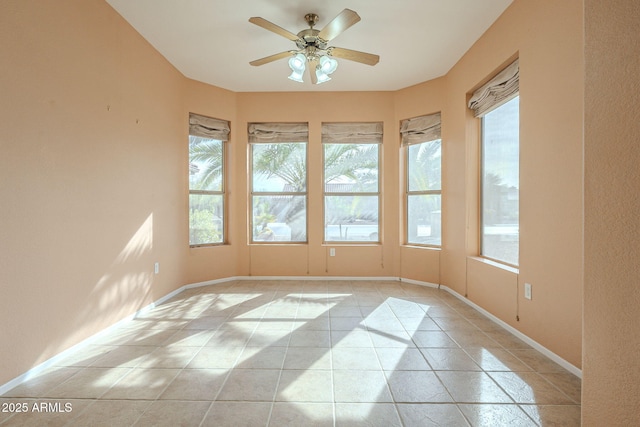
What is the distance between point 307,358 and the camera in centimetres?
224

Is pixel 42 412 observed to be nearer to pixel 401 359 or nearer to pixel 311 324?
pixel 311 324

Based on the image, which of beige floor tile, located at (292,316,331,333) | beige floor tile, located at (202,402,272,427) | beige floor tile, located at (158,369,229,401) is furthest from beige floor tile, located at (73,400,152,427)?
beige floor tile, located at (292,316,331,333)

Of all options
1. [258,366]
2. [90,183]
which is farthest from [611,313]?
[90,183]

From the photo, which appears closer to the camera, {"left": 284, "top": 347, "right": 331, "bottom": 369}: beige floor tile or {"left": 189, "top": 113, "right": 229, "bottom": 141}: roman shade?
{"left": 284, "top": 347, "right": 331, "bottom": 369}: beige floor tile

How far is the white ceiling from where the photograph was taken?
2680 millimetres

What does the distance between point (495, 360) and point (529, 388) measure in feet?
1.10

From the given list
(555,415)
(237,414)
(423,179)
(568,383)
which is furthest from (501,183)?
(237,414)

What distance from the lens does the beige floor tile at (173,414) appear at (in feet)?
5.14

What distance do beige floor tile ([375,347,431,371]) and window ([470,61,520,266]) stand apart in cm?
136

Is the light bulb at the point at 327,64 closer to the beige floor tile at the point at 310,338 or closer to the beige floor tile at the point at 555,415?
the beige floor tile at the point at 310,338

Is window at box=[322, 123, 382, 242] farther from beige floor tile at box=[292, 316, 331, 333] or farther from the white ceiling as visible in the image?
beige floor tile at box=[292, 316, 331, 333]

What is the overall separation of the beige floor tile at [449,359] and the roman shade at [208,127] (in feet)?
12.3

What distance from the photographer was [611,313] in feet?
3.41

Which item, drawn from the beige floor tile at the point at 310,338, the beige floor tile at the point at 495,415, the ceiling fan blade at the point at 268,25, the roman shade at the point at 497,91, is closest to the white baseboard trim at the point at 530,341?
the beige floor tile at the point at 495,415
